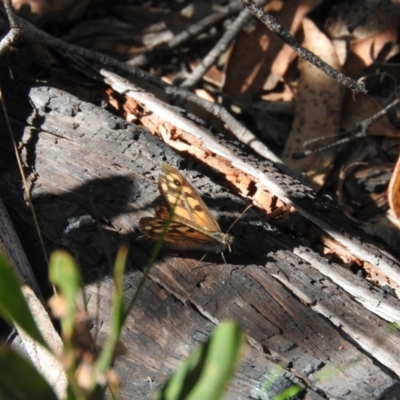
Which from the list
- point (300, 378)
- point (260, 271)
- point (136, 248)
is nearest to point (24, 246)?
point (136, 248)

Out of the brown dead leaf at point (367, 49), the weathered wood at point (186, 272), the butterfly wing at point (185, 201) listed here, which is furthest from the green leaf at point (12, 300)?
the brown dead leaf at point (367, 49)

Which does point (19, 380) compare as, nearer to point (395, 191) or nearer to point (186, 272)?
A: point (186, 272)

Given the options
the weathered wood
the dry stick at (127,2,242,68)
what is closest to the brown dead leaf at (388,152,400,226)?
the weathered wood

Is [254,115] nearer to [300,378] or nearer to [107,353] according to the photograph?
[300,378]

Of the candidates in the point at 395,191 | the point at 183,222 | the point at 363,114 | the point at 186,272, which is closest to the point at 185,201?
the point at 183,222

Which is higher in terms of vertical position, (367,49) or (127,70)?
(367,49)

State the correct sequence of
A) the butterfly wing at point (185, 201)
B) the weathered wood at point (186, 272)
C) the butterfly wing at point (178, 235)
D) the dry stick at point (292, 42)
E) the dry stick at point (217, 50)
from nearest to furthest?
the weathered wood at point (186, 272), the butterfly wing at point (178, 235), the butterfly wing at point (185, 201), the dry stick at point (292, 42), the dry stick at point (217, 50)

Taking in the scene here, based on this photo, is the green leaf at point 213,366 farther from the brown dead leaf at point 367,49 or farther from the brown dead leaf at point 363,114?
the brown dead leaf at point 367,49
